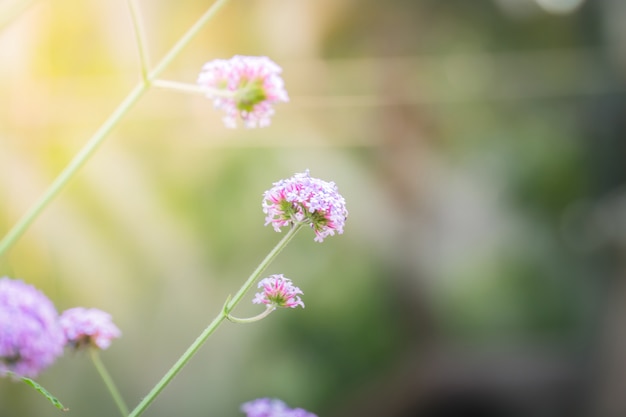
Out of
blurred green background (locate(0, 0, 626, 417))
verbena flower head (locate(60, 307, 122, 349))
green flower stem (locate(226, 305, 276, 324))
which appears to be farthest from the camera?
blurred green background (locate(0, 0, 626, 417))

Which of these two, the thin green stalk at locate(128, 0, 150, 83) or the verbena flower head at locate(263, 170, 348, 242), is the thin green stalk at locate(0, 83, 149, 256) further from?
the verbena flower head at locate(263, 170, 348, 242)

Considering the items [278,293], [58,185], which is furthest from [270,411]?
[58,185]

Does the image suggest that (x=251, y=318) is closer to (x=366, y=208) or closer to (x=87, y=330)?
(x=87, y=330)

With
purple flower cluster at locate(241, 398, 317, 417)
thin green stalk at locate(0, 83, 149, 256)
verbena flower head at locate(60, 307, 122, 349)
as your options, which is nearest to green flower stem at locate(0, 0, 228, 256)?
thin green stalk at locate(0, 83, 149, 256)

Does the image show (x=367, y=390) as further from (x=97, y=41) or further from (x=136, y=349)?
(x=97, y=41)

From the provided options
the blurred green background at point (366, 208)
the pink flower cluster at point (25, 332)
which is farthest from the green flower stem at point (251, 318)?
the blurred green background at point (366, 208)

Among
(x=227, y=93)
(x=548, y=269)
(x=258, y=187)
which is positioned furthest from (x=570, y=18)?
(x=227, y=93)
